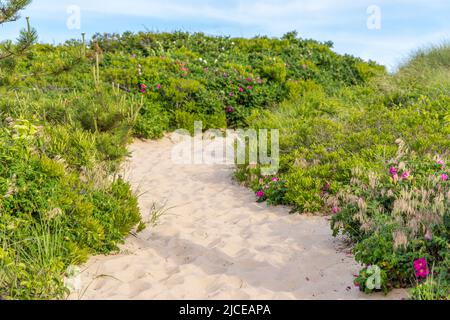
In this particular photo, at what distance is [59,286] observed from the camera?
470 cm

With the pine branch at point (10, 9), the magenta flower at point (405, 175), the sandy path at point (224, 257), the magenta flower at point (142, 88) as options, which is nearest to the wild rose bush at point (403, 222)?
the magenta flower at point (405, 175)

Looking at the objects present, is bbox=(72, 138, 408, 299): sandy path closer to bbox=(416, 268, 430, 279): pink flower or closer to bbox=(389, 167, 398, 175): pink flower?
bbox=(416, 268, 430, 279): pink flower

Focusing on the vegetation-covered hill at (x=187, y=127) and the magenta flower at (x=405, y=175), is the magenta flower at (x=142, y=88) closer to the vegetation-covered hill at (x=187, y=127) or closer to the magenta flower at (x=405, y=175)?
the vegetation-covered hill at (x=187, y=127)

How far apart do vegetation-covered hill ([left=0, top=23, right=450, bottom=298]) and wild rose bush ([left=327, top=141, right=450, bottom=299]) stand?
23mm

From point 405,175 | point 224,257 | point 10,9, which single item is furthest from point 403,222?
point 10,9

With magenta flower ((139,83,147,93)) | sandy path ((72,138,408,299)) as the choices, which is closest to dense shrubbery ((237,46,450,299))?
sandy path ((72,138,408,299))

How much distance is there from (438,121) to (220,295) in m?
5.75

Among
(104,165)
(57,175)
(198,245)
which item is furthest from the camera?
(104,165)

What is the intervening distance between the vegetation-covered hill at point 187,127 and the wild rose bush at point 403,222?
0.02 metres

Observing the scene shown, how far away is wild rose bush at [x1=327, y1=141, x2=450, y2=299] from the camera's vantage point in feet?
15.0
